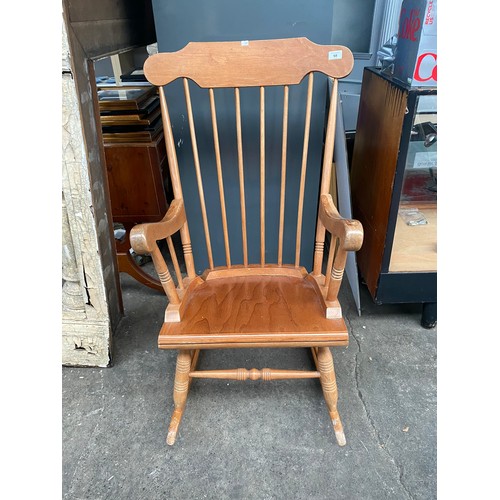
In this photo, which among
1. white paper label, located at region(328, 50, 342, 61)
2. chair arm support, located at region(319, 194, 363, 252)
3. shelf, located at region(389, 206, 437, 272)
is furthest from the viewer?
shelf, located at region(389, 206, 437, 272)

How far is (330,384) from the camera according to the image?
119 cm

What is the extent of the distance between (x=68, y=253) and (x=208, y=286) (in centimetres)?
53

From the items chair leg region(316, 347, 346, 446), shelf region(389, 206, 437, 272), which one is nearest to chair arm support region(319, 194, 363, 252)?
chair leg region(316, 347, 346, 446)

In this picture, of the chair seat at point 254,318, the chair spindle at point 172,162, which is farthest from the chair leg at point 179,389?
the chair spindle at point 172,162

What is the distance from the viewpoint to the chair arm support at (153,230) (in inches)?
37.4

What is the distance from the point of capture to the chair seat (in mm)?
1037

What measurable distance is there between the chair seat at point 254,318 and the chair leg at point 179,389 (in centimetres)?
16

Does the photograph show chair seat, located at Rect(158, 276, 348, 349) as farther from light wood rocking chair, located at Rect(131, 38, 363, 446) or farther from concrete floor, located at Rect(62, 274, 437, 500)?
concrete floor, located at Rect(62, 274, 437, 500)

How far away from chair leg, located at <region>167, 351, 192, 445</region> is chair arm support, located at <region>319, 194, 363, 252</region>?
0.60 m

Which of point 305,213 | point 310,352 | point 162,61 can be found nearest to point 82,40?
point 162,61

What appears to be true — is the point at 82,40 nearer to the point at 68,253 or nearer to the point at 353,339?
the point at 68,253

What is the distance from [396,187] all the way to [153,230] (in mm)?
838

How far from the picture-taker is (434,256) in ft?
4.97

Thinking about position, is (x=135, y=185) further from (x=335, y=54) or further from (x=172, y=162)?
(x=335, y=54)
